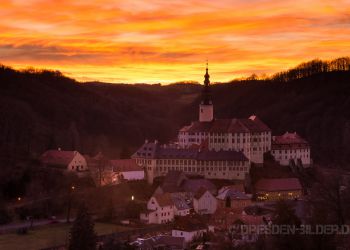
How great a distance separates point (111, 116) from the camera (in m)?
99.4

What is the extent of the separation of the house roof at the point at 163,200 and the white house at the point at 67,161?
8533mm

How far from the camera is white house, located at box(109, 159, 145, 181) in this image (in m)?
52.6

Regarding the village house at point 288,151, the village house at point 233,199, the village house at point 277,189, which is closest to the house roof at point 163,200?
the village house at point 233,199

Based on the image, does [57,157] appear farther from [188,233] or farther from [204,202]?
[188,233]

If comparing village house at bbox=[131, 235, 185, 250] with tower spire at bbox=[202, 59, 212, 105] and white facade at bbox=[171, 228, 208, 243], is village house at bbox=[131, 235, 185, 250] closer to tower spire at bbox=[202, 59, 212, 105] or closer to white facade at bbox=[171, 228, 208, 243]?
white facade at bbox=[171, 228, 208, 243]

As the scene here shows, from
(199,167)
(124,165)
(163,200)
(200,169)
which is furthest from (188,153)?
(163,200)

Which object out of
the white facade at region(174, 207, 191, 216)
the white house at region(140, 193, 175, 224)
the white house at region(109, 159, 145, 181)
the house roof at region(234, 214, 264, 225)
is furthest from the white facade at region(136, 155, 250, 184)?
the house roof at region(234, 214, 264, 225)

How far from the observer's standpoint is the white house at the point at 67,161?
5238 centimetres

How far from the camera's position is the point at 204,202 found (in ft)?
157

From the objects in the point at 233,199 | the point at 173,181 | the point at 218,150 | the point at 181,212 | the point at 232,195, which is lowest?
the point at 181,212

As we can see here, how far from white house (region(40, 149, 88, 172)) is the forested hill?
10.4ft

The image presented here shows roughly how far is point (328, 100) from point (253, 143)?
50928 mm

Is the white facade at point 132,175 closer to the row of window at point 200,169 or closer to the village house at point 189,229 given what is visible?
the row of window at point 200,169

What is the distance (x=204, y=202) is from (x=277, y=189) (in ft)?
21.5
